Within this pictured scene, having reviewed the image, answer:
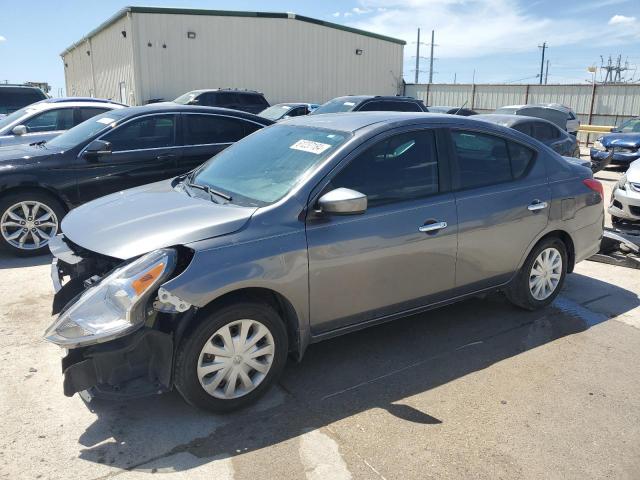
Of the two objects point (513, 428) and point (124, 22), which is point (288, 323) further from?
point (124, 22)

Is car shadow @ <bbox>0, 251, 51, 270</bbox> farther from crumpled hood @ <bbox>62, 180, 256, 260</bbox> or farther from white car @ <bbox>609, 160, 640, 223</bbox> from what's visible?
white car @ <bbox>609, 160, 640, 223</bbox>

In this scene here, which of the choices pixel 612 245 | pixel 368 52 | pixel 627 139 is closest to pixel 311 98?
pixel 368 52

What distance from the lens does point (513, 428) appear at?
10.2 feet

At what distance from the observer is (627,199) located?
22.4ft

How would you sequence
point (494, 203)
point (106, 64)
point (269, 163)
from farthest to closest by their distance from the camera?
point (106, 64) < point (494, 203) < point (269, 163)

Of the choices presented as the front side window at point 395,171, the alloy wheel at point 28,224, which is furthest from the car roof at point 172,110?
the front side window at point 395,171

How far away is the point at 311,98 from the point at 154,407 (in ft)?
88.1

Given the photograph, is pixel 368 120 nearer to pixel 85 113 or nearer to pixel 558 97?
pixel 85 113

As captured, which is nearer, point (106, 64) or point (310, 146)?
point (310, 146)

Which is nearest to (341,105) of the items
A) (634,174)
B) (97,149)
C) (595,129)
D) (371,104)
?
(371,104)

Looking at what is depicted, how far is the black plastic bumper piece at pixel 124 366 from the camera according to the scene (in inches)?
112

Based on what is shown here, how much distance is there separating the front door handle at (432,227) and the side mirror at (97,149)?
4.08 meters

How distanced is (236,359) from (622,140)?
1464cm

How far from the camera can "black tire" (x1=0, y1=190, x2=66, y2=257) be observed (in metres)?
6.03
